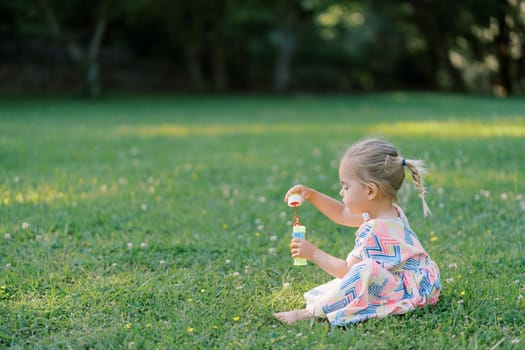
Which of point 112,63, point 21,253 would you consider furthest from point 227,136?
point 112,63

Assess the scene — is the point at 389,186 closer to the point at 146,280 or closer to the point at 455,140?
the point at 146,280

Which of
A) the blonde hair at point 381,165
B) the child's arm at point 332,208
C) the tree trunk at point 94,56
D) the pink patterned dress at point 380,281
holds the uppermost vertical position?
the tree trunk at point 94,56

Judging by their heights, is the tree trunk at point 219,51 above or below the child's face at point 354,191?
above

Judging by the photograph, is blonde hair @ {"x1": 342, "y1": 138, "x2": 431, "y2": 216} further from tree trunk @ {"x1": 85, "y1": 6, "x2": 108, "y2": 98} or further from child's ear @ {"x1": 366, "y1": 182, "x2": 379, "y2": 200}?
tree trunk @ {"x1": 85, "y1": 6, "x2": 108, "y2": 98}

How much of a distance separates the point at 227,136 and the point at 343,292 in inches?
348

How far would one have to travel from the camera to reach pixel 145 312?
3.54 m

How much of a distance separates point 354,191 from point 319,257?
0.44 m

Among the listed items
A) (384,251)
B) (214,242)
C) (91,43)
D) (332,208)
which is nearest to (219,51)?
(91,43)

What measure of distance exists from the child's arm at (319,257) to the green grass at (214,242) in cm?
33

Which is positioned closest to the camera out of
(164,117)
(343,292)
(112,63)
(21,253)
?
(343,292)

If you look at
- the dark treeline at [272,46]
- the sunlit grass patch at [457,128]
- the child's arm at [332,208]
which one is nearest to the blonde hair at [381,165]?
the child's arm at [332,208]

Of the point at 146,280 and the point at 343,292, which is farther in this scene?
the point at 146,280

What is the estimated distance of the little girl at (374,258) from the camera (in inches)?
132

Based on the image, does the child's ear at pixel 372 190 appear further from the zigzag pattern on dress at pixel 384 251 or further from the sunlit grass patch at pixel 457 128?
the sunlit grass patch at pixel 457 128
